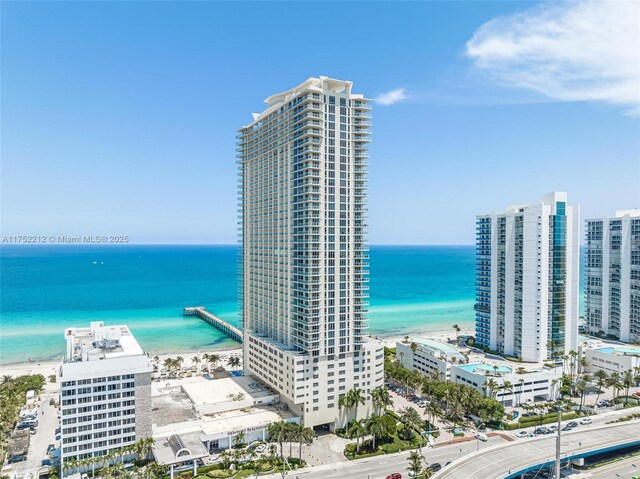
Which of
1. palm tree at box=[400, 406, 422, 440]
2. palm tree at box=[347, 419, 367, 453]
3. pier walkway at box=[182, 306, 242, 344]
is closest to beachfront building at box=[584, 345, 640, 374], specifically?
palm tree at box=[400, 406, 422, 440]

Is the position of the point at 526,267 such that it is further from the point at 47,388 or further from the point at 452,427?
the point at 47,388

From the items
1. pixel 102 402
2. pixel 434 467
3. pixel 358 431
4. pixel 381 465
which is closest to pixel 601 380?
pixel 434 467

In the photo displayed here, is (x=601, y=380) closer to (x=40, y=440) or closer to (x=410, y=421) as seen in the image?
(x=410, y=421)

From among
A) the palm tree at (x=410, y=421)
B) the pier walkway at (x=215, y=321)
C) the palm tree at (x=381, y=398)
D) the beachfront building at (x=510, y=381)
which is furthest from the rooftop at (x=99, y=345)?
the pier walkway at (x=215, y=321)

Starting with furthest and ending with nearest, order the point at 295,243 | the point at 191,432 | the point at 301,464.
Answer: the point at 295,243 < the point at 191,432 < the point at 301,464

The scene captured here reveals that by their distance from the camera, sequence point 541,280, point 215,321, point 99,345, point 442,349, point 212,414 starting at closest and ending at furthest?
point 99,345 → point 212,414 → point 442,349 → point 541,280 → point 215,321

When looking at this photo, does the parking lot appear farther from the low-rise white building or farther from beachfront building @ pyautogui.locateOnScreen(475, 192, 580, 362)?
beachfront building @ pyautogui.locateOnScreen(475, 192, 580, 362)

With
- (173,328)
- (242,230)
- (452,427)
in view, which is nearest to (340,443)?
(452,427)
